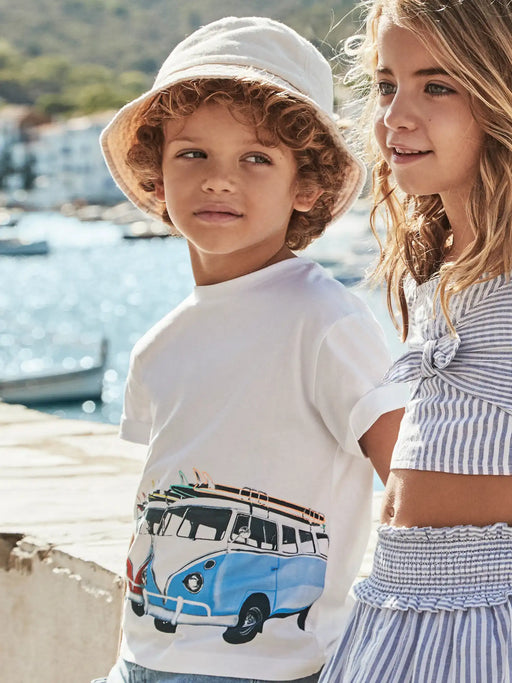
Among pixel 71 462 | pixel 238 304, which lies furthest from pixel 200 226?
pixel 71 462

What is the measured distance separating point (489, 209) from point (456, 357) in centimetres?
18

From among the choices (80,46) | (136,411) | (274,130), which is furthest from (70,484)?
(80,46)

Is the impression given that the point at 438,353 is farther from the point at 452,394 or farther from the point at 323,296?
the point at 323,296

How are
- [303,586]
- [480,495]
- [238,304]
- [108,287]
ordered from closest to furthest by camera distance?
[480,495] → [303,586] → [238,304] → [108,287]

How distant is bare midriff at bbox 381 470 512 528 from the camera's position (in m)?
1.27

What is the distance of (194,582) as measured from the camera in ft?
5.09

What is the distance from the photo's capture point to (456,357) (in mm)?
1311

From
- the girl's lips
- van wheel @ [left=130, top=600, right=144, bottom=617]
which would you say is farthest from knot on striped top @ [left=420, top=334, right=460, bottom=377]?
van wheel @ [left=130, top=600, right=144, bottom=617]

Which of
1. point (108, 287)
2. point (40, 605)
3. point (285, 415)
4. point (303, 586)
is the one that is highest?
point (108, 287)

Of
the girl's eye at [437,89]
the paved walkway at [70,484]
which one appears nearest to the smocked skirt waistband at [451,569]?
the girl's eye at [437,89]

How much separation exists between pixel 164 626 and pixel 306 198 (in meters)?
0.69

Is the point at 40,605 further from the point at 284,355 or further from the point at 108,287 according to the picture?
the point at 108,287

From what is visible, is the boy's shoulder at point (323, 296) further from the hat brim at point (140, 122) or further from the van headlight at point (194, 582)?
the van headlight at point (194, 582)

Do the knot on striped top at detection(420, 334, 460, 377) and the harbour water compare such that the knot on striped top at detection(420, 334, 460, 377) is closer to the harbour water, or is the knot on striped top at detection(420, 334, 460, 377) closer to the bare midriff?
the bare midriff
